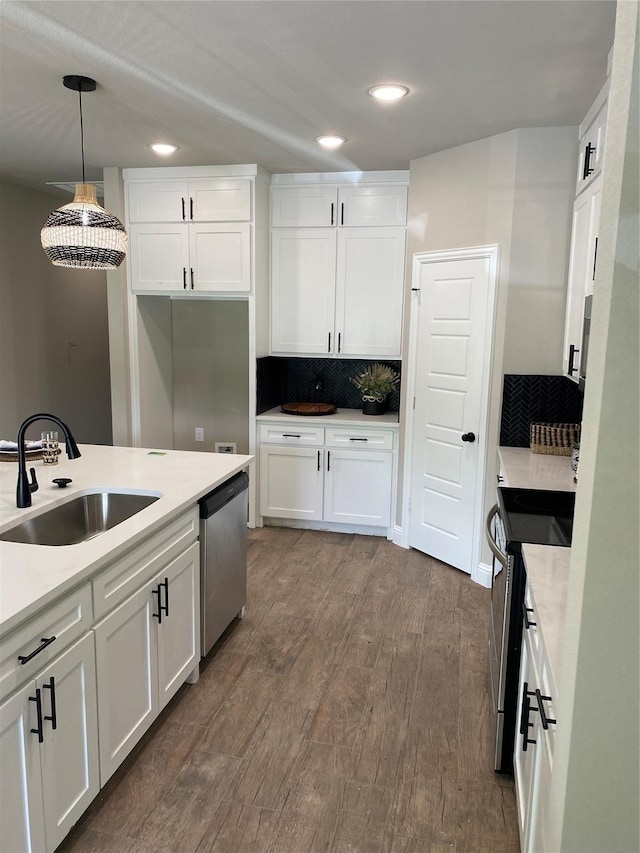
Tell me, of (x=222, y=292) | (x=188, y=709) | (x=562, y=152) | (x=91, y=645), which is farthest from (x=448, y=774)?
(x=222, y=292)

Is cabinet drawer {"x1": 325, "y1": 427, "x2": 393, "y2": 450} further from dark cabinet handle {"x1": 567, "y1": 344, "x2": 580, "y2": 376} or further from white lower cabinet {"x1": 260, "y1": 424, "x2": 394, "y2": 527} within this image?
dark cabinet handle {"x1": 567, "y1": 344, "x2": 580, "y2": 376}

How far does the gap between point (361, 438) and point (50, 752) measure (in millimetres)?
3203

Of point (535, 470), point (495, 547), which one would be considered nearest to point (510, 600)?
point (495, 547)

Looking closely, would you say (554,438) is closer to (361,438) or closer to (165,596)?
(361,438)

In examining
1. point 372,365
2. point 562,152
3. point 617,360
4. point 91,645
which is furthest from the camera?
point 372,365

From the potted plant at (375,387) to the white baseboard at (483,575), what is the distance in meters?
1.47

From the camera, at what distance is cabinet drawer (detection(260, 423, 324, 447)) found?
4672 millimetres

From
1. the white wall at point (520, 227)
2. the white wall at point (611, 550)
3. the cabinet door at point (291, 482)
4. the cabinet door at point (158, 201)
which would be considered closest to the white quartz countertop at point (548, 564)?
the white wall at point (611, 550)

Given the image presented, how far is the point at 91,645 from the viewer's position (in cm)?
187

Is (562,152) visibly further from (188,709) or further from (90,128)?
(188,709)

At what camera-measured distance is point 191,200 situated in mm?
4492

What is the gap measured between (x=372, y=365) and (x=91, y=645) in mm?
3517

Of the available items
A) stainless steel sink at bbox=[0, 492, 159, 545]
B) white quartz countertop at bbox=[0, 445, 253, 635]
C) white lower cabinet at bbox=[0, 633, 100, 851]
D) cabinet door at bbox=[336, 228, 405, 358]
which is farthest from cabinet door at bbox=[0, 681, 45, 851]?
cabinet door at bbox=[336, 228, 405, 358]

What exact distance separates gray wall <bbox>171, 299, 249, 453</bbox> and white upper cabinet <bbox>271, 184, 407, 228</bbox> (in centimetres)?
91
